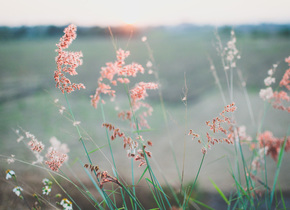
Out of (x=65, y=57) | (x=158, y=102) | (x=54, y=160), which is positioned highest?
(x=65, y=57)

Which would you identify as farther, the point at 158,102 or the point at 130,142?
the point at 158,102

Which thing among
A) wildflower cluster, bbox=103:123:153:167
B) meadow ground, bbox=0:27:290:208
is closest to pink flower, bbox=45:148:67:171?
meadow ground, bbox=0:27:290:208

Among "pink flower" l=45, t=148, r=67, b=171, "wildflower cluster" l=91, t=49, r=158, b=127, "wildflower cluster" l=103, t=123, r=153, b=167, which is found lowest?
"pink flower" l=45, t=148, r=67, b=171

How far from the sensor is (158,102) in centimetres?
259

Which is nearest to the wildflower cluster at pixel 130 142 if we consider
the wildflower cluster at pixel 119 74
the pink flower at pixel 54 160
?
the wildflower cluster at pixel 119 74

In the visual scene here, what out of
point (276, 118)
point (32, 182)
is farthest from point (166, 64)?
point (32, 182)

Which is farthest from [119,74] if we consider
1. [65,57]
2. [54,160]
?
[54,160]

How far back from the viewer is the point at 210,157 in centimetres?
156

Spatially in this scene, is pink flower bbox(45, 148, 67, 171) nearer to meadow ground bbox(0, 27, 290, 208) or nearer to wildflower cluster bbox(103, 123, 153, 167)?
meadow ground bbox(0, 27, 290, 208)

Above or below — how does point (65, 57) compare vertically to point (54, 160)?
above

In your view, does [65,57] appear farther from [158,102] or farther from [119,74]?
[158,102]

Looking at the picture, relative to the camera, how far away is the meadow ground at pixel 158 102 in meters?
1.54

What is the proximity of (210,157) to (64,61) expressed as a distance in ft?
3.76

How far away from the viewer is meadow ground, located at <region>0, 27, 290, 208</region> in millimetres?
1535
